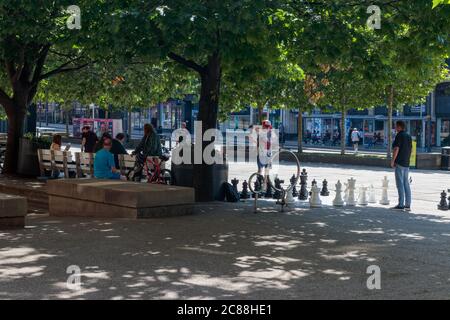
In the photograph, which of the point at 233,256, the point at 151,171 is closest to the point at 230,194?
the point at 151,171

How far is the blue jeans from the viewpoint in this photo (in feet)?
51.0

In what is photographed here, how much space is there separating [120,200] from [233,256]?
4.27m

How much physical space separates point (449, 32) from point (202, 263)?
6568mm

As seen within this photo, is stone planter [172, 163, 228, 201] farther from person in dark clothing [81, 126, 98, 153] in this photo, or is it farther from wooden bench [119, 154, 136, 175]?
person in dark clothing [81, 126, 98, 153]

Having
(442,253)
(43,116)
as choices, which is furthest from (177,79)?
(43,116)

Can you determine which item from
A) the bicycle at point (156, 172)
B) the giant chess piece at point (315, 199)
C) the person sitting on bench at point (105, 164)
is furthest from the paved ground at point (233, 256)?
the bicycle at point (156, 172)

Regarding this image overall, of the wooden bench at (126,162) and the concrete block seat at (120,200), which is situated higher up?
the wooden bench at (126,162)

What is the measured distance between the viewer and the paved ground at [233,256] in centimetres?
779

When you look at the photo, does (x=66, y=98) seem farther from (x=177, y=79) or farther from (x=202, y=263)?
(x=202, y=263)

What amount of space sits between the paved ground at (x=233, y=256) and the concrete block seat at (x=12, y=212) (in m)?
0.37

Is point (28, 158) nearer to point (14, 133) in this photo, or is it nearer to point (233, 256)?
point (14, 133)

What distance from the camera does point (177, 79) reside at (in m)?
22.3

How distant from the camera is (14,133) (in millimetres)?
22297

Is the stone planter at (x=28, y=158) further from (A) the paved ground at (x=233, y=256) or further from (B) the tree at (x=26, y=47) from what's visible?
(A) the paved ground at (x=233, y=256)
